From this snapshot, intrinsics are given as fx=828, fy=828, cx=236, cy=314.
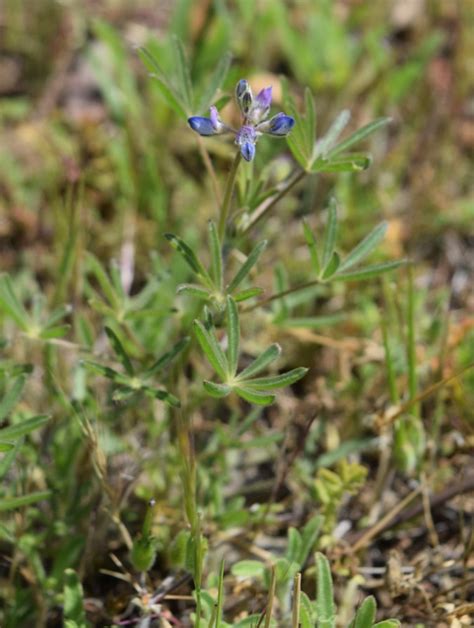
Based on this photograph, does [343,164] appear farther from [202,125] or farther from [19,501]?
[19,501]

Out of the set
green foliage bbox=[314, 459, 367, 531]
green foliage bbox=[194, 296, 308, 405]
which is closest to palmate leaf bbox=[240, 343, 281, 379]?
green foliage bbox=[194, 296, 308, 405]

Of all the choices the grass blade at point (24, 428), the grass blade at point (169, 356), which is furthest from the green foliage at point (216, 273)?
the grass blade at point (24, 428)

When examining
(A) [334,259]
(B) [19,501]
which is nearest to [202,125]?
(A) [334,259]

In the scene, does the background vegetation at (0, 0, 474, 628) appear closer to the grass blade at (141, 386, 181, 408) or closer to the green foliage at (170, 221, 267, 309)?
the grass blade at (141, 386, 181, 408)

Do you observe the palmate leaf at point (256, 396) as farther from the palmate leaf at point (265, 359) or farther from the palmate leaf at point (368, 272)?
the palmate leaf at point (368, 272)

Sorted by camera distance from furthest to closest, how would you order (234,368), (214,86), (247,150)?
1. (214,86)
2. (234,368)
3. (247,150)

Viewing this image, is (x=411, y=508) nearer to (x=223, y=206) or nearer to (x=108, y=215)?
(x=223, y=206)
